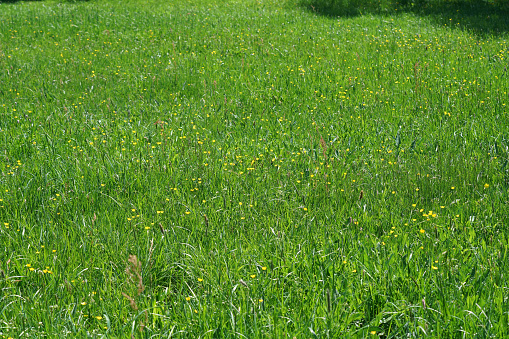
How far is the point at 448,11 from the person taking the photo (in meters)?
13.8

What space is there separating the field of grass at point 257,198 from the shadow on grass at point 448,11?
3.36 metres

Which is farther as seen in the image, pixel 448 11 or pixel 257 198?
pixel 448 11

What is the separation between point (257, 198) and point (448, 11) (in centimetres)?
1236

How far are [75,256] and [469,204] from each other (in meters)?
2.92

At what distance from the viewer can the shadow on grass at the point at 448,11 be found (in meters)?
11.7

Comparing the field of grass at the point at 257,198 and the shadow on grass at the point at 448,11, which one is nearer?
the field of grass at the point at 257,198

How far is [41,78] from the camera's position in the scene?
7828 mm

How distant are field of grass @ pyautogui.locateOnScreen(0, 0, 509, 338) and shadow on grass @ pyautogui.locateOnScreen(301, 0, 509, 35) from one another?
11.0 feet

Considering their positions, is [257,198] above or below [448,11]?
below

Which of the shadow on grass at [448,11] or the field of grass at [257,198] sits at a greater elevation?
the shadow on grass at [448,11]

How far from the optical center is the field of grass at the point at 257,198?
256 cm

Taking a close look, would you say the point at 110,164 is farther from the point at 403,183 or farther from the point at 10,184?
the point at 403,183

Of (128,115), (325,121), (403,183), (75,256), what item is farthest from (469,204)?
(128,115)

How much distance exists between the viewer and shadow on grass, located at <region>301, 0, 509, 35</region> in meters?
11.7
